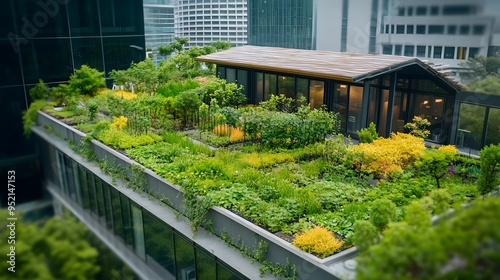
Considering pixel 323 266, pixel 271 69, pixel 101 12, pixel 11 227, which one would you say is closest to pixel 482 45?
pixel 271 69

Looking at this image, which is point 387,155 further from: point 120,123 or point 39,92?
point 39,92

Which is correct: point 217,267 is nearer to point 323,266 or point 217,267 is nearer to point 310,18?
point 323,266

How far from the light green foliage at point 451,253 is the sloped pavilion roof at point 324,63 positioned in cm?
938

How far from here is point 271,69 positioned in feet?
46.9

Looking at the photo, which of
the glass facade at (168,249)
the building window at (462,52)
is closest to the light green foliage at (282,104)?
the glass facade at (168,249)

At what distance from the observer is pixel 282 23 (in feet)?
176

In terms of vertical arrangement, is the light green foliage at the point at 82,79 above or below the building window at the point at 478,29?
below

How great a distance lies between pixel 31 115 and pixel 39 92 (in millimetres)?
151

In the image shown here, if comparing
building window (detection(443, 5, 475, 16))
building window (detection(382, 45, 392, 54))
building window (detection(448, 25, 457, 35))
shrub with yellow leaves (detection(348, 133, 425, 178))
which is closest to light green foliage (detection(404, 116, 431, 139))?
shrub with yellow leaves (detection(348, 133, 425, 178))

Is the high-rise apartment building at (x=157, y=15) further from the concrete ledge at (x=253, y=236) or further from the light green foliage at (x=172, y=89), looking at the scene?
the concrete ledge at (x=253, y=236)

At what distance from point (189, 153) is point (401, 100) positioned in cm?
830

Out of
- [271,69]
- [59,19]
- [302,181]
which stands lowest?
[302,181]

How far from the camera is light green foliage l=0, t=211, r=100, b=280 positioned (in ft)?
5.39

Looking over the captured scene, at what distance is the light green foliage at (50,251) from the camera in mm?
1642
